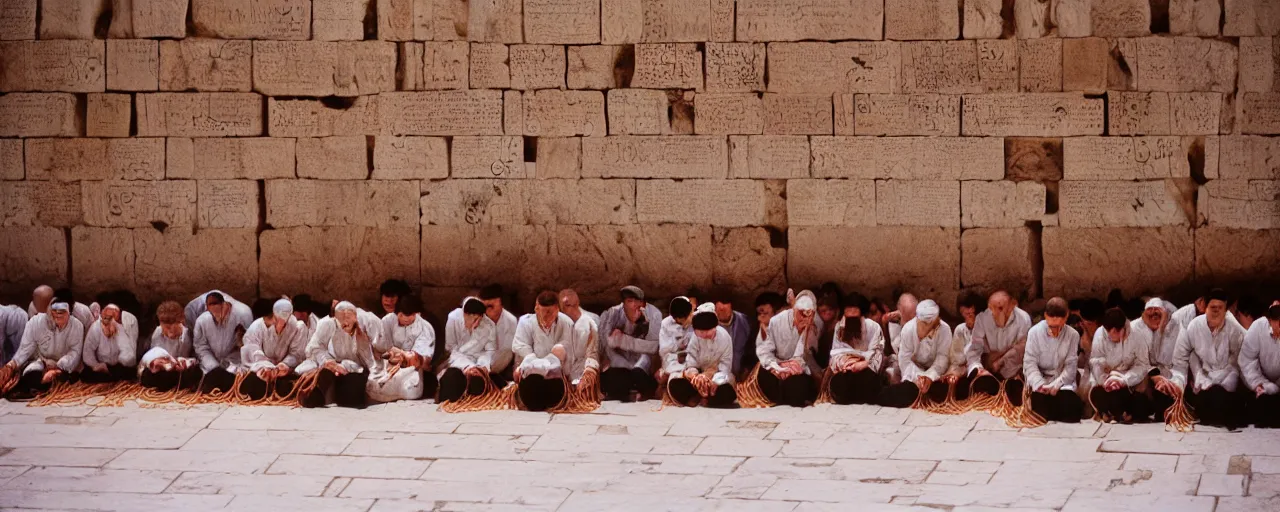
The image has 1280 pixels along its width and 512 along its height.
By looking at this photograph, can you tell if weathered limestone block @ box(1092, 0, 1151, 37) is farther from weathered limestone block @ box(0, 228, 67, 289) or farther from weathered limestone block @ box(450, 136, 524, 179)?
weathered limestone block @ box(0, 228, 67, 289)

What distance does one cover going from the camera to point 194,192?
12805mm

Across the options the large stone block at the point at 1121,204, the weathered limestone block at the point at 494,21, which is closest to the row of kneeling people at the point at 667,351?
the large stone block at the point at 1121,204

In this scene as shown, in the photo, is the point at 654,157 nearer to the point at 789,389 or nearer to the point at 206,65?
the point at 789,389

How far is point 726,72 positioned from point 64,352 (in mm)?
5735

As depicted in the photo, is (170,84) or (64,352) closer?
(64,352)

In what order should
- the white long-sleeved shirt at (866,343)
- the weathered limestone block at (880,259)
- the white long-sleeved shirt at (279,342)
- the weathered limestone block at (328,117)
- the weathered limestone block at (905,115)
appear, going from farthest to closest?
1. the weathered limestone block at (328,117)
2. the weathered limestone block at (880,259)
3. the weathered limestone block at (905,115)
4. the white long-sleeved shirt at (279,342)
5. the white long-sleeved shirt at (866,343)

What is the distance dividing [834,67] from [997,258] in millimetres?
2102

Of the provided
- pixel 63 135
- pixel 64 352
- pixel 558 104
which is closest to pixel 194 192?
pixel 63 135

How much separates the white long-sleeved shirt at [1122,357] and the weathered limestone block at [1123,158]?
227 centimetres

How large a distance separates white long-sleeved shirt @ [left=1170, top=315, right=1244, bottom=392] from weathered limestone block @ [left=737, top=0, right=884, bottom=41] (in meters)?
3.65

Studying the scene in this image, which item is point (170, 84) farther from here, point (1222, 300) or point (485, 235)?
point (1222, 300)

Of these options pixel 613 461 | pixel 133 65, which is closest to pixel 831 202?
pixel 613 461

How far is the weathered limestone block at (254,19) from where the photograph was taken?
12570mm

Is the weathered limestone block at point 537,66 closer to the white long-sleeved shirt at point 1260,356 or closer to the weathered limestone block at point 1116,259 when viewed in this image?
the weathered limestone block at point 1116,259
